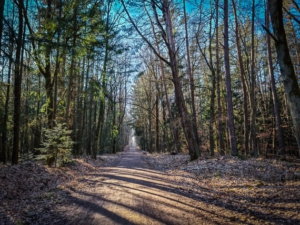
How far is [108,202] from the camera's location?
5.24m

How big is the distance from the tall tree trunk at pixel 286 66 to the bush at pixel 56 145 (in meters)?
8.92

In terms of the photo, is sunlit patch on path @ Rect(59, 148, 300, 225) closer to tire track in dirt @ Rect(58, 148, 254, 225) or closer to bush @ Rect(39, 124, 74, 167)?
tire track in dirt @ Rect(58, 148, 254, 225)

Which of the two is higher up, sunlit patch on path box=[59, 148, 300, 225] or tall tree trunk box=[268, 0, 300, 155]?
tall tree trunk box=[268, 0, 300, 155]

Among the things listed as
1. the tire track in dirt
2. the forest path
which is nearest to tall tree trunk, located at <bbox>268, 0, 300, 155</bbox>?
the tire track in dirt

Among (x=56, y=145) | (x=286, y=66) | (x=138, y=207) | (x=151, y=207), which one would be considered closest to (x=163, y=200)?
(x=151, y=207)

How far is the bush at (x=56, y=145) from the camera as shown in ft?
32.2

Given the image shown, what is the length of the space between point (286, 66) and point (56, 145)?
9.95 metres

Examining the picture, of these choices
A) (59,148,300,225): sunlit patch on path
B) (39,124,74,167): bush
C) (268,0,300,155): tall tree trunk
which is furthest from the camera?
(39,124,74,167): bush

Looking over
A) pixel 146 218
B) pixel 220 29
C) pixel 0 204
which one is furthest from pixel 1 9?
pixel 220 29

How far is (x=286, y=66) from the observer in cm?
511

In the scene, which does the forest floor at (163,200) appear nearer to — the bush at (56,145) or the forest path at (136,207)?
the forest path at (136,207)

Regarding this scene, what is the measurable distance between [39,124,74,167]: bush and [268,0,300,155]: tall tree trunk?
351 inches

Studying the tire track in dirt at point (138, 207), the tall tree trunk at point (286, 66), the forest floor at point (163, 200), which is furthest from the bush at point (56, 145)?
the tall tree trunk at point (286, 66)

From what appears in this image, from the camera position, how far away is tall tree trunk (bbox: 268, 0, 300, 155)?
4938 mm
